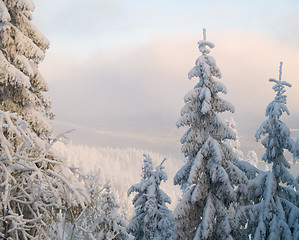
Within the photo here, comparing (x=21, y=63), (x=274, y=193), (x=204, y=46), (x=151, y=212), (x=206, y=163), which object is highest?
(x=204, y=46)

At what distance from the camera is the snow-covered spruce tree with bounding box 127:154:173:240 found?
698 inches

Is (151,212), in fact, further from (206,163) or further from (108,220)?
(206,163)

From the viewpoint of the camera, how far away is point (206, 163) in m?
12.9

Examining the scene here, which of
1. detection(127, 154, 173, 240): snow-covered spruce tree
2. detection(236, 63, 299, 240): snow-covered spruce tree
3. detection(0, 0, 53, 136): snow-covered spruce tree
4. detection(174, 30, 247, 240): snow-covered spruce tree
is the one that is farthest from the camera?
detection(127, 154, 173, 240): snow-covered spruce tree

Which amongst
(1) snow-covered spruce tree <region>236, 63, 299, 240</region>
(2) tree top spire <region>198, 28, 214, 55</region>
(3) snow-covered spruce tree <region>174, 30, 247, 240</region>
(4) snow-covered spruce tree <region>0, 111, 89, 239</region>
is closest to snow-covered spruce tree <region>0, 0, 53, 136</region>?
(4) snow-covered spruce tree <region>0, 111, 89, 239</region>

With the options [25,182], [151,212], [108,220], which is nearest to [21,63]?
[25,182]

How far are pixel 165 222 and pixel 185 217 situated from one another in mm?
5079

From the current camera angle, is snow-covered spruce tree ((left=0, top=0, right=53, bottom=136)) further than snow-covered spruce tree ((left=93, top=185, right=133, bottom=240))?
No

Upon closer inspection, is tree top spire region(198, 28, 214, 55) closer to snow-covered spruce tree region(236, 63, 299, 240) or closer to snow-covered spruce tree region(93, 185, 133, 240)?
snow-covered spruce tree region(236, 63, 299, 240)

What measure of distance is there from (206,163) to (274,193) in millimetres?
3648

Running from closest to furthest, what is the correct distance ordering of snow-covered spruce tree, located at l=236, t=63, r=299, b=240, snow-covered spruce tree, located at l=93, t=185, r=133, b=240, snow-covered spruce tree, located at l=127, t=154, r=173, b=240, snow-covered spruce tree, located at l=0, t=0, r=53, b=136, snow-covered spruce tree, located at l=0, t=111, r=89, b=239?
snow-covered spruce tree, located at l=0, t=111, r=89, b=239
snow-covered spruce tree, located at l=0, t=0, r=53, b=136
snow-covered spruce tree, located at l=236, t=63, r=299, b=240
snow-covered spruce tree, located at l=127, t=154, r=173, b=240
snow-covered spruce tree, located at l=93, t=185, r=133, b=240

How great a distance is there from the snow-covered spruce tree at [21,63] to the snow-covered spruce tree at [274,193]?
9.59 metres

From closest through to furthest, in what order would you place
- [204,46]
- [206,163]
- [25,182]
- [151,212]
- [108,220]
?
[25,182]
[206,163]
[204,46]
[151,212]
[108,220]

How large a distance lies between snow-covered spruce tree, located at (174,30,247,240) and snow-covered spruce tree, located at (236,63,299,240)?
121 cm
